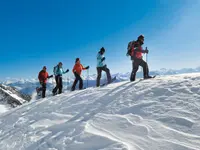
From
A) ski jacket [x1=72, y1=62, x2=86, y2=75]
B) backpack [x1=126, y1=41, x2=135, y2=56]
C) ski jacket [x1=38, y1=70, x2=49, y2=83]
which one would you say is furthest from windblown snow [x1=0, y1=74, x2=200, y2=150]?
ski jacket [x1=38, y1=70, x2=49, y2=83]

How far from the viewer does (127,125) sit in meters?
4.58

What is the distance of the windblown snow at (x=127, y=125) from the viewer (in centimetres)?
368

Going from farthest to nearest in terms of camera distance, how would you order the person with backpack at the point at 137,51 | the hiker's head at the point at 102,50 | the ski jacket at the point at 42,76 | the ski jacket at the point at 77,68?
the ski jacket at the point at 42,76 → the ski jacket at the point at 77,68 → the hiker's head at the point at 102,50 → the person with backpack at the point at 137,51

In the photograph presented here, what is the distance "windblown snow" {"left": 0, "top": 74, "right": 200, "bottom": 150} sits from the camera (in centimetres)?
368

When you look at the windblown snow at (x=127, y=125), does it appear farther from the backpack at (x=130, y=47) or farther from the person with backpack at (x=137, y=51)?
the backpack at (x=130, y=47)

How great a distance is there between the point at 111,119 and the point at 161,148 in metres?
1.96

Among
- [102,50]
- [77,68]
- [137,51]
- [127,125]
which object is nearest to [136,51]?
[137,51]

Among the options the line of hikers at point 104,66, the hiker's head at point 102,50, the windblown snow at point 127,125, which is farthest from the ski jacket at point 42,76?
the windblown snow at point 127,125

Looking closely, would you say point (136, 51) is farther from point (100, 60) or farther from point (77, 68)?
point (77, 68)

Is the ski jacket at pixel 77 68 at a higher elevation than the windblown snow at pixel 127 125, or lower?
higher

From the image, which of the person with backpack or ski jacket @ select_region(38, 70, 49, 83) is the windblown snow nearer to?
the person with backpack

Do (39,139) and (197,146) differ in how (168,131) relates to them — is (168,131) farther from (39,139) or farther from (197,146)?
(39,139)

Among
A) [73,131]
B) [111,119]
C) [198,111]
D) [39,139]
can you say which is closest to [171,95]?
[198,111]

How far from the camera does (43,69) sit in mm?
14227
